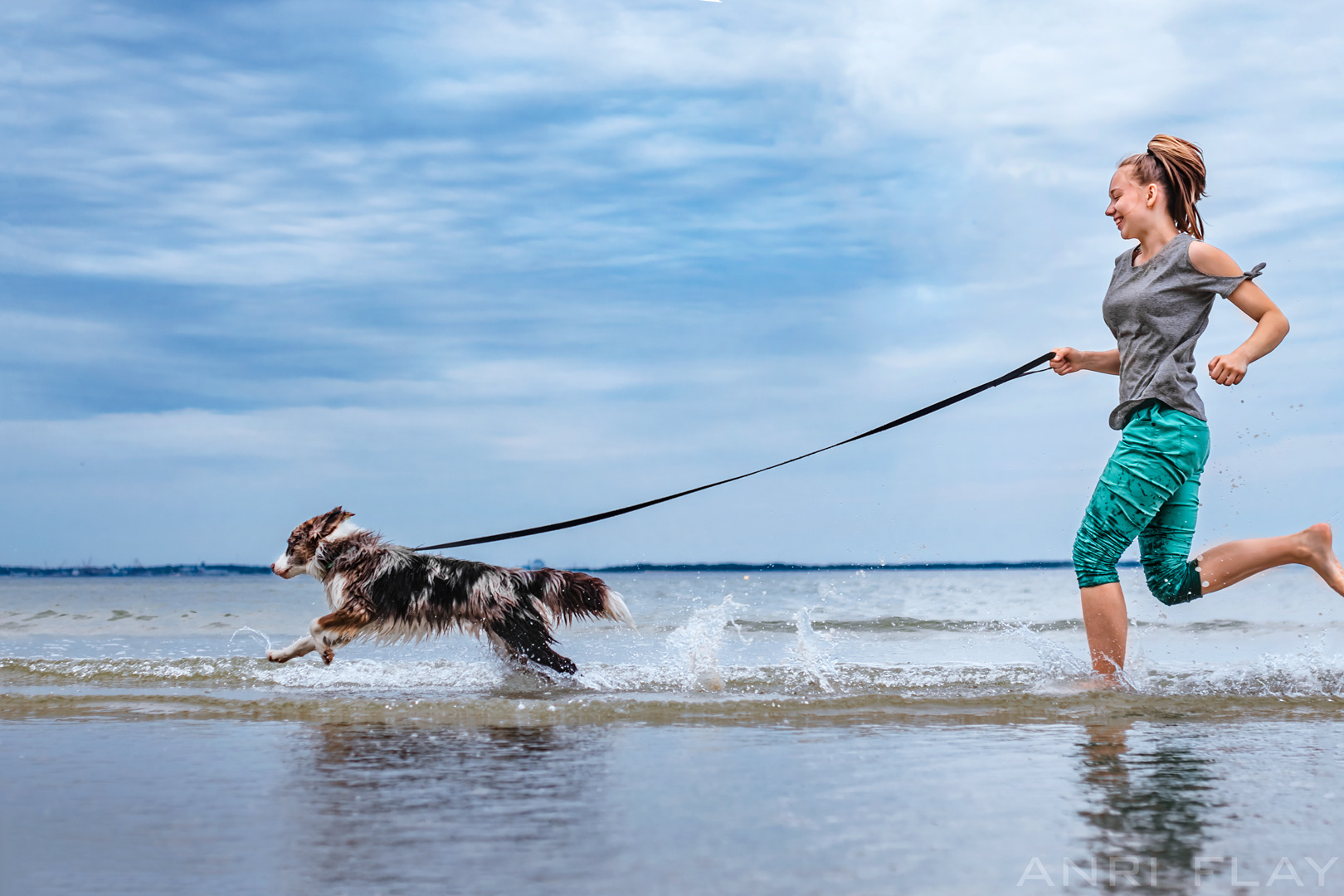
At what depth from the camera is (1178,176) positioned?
4543 millimetres

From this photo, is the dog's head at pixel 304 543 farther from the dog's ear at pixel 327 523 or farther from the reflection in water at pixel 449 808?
the reflection in water at pixel 449 808

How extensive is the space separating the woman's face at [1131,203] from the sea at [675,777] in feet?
6.91

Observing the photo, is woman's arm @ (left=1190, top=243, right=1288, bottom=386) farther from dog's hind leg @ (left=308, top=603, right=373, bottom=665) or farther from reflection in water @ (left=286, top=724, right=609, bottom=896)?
dog's hind leg @ (left=308, top=603, right=373, bottom=665)

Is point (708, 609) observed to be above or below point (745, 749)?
above

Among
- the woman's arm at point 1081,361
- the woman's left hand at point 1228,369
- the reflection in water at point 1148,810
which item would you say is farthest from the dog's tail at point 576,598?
the woman's left hand at point 1228,369

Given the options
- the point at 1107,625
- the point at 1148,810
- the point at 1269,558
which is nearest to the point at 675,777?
the point at 1148,810

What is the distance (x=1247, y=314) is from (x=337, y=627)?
15.7 feet

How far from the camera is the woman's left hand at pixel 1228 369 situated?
4047mm

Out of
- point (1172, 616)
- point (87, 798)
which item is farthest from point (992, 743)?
point (1172, 616)

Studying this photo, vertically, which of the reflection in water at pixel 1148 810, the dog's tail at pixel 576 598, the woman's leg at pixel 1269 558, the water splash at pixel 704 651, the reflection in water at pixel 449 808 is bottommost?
the reflection in water at pixel 449 808

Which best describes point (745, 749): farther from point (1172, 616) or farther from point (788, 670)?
point (1172, 616)

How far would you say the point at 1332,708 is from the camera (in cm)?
443

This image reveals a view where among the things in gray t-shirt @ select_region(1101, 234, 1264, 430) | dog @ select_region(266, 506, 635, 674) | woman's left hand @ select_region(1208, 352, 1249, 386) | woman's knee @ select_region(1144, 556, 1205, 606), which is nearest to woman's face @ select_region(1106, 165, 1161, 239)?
gray t-shirt @ select_region(1101, 234, 1264, 430)

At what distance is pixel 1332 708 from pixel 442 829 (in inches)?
156
